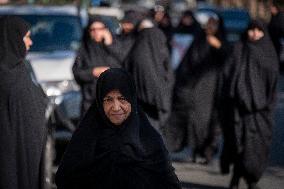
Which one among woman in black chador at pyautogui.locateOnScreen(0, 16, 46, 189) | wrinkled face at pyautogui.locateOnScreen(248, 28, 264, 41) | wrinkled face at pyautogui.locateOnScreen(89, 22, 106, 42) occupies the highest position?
woman in black chador at pyautogui.locateOnScreen(0, 16, 46, 189)

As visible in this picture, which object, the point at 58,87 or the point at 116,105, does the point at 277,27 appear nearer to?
the point at 58,87

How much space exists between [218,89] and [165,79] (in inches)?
68.5

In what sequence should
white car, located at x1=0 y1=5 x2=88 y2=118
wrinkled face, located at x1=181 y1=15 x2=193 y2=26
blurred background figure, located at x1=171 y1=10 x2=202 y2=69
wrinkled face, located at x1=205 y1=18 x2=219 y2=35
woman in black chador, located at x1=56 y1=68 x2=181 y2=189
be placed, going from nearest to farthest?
woman in black chador, located at x1=56 y1=68 x2=181 y2=189, white car, located at x1=0 y1=5 x2=88 y2=118, wrinkled face, located at x1=205 y1=18 x2=219 y2=35, blurred background figure, located at x1=171 y1=10 x2=202 y2=69, wrinkled face, located at x1=181 y1=15 x2=193 y2=26

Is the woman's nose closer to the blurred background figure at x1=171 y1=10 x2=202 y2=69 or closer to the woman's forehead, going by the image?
the woman's forehead

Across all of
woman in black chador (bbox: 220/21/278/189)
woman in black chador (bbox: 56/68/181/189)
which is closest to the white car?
woman in black chador (bbox: 220/21/278/189)

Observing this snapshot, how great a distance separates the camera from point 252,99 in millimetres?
9523

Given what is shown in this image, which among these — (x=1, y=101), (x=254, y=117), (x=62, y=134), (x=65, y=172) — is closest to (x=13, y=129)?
(x=1, y=101)

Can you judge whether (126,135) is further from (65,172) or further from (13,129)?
(13,129)

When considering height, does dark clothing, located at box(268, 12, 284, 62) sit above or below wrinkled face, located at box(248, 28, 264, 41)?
below

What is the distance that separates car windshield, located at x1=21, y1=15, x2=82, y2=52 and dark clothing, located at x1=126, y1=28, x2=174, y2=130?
2.08 metres

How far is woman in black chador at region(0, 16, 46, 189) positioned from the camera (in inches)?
258

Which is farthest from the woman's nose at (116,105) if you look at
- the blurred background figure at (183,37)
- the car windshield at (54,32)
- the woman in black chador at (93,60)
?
the car windshield at (54,32)

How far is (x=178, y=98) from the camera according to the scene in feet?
40.1

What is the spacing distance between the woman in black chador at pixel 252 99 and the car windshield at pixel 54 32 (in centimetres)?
317
